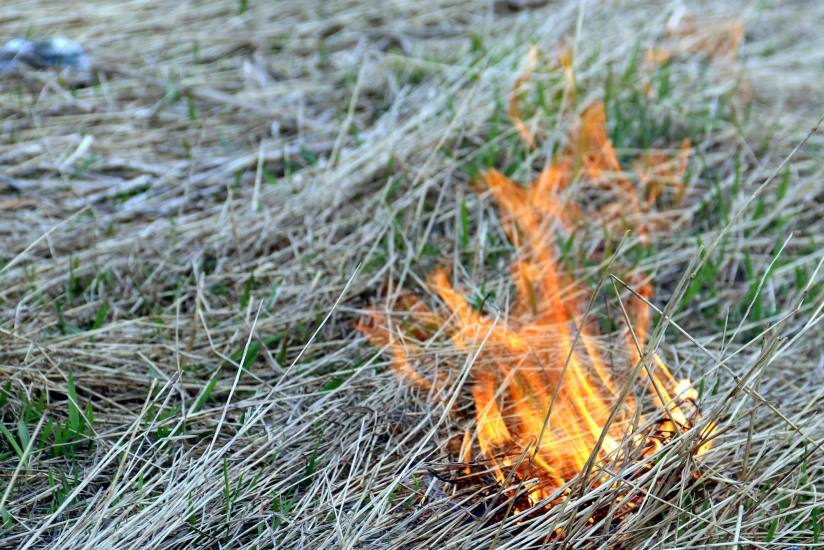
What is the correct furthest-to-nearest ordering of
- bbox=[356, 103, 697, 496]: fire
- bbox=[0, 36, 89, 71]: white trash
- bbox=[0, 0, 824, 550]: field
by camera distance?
bbox=[0, 36, 89, 71]: white trash < bbox=[356, 103, 697, 496]: fire < bbox=[0, 0, 824, 550]: field

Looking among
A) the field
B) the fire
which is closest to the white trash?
the field

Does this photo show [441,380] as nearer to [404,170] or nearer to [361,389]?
→ [361,389]

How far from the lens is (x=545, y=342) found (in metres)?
1.90

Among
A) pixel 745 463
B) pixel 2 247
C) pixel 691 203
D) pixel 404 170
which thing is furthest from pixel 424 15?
pixel 745 463

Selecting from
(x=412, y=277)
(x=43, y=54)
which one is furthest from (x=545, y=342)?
(x=43, y=54)

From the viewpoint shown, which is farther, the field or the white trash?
the white trash

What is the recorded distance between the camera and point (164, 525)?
1.41 meters

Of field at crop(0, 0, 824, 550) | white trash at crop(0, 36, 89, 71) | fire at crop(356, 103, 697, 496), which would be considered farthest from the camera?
white trash at crop(0, 36, 89, 71)

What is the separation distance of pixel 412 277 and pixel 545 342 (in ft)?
1.46

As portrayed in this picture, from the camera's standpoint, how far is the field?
1.45 m

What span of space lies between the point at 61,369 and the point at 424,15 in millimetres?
2363

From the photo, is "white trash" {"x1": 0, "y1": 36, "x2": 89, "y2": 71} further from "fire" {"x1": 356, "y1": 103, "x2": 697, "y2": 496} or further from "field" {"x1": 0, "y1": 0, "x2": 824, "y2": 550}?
"fire" {"x1": 356, "y1": 103, "x2": 697, "y2": 496}

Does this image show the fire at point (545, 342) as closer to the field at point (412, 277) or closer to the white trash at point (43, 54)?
the field at point (412, 277)

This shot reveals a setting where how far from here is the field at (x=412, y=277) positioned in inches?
57.1
